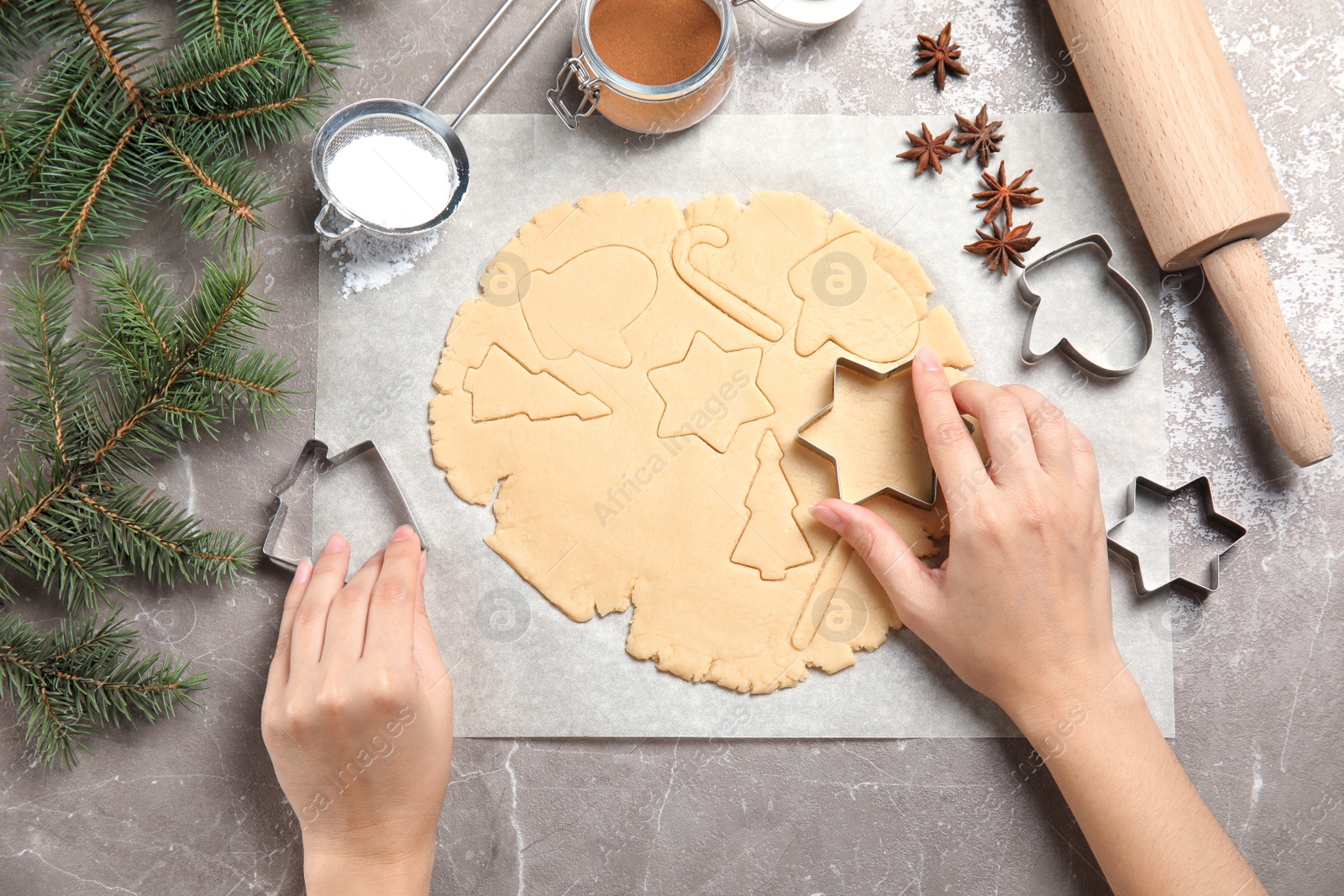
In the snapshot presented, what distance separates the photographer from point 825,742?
59.1 inches

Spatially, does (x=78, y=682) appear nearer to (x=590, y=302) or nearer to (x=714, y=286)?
(x=590, y=302)

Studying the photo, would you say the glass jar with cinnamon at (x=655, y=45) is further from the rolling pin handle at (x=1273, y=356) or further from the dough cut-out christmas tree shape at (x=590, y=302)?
the rolling pin handle at (x=1273, y=356)

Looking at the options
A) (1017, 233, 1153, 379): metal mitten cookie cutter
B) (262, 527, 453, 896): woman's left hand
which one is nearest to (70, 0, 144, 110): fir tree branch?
(262, 527, 453, 896): woman's left hand

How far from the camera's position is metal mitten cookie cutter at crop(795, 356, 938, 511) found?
1468mm

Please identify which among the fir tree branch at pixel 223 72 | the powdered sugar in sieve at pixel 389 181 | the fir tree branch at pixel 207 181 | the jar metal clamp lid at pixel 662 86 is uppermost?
the jar metal clamp lid at pixel 662 86

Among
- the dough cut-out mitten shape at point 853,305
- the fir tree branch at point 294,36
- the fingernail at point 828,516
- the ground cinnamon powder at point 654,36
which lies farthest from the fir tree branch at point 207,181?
the fingernail at point 828,516

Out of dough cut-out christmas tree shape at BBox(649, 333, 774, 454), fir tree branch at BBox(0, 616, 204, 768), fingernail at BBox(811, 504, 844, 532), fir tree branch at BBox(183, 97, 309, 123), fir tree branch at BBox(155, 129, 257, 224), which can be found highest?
fir tree branch at BBox(183, 97, 309, 123)

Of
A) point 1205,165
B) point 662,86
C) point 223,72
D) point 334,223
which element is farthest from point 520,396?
point 1205,165

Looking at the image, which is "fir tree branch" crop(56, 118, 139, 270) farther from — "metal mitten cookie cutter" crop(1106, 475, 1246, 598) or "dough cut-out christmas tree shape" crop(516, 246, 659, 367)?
"metal mitten cookie cutter" crop(1106, 475, 1246, 598)

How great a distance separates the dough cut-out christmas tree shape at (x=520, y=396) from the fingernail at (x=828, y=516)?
1.45 ft

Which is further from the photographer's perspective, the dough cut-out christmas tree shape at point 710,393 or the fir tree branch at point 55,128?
the dough cut-out christmas tree shape at point 710,393

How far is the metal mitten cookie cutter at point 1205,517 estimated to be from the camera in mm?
1488

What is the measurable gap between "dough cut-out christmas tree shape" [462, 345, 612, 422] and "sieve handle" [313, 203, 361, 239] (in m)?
0.34

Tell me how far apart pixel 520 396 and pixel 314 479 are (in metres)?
0.44
